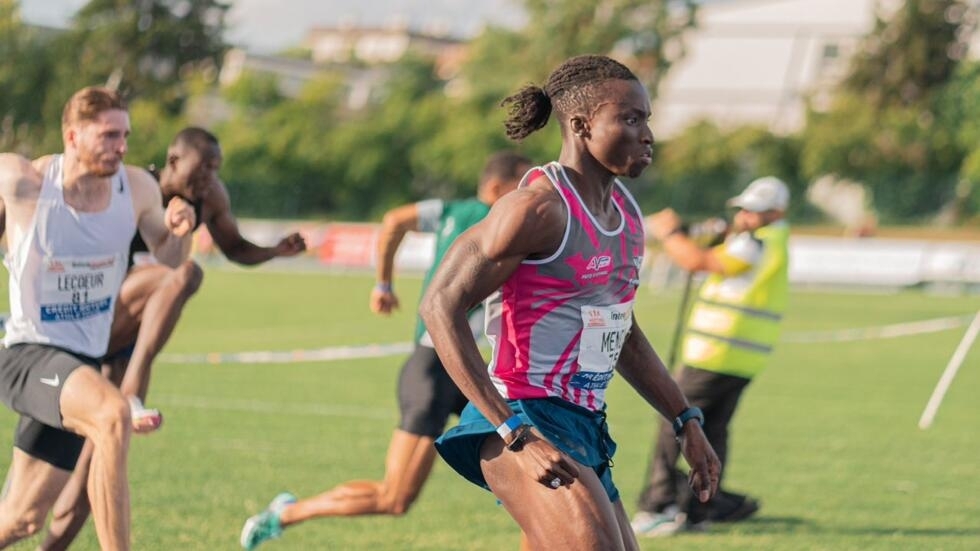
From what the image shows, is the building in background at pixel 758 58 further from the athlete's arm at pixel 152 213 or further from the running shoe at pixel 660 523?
the athlete's arm at pixel 152 213

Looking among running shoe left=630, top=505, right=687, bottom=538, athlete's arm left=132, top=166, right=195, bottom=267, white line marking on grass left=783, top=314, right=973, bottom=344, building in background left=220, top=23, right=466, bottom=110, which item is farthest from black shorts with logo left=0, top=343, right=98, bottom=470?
building in background left=220, top=23, right=466, bottom=110

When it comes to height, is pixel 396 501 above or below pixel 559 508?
below

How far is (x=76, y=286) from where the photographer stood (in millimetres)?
6617

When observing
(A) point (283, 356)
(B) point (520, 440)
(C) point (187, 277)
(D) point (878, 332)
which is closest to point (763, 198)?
(C) point (187, 277)

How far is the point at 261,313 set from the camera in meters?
27.5

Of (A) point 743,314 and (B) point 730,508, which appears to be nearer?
(B) point 730,508

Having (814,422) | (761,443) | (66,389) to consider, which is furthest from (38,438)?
(814,422)

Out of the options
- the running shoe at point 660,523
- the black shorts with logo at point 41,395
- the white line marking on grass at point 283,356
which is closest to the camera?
the black shorts with logo at point 41,395

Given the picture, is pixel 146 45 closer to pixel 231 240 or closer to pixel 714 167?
pixel 714 167

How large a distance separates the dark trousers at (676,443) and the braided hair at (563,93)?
14.9ft

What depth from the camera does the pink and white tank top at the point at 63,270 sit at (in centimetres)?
655

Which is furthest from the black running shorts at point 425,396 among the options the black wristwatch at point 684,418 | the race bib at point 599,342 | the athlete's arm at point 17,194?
the race bib at point 599,342

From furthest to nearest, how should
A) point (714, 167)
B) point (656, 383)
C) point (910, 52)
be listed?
point (910, 52) < point (714, 167) < point (656, 383)

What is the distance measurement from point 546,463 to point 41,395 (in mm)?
2538
